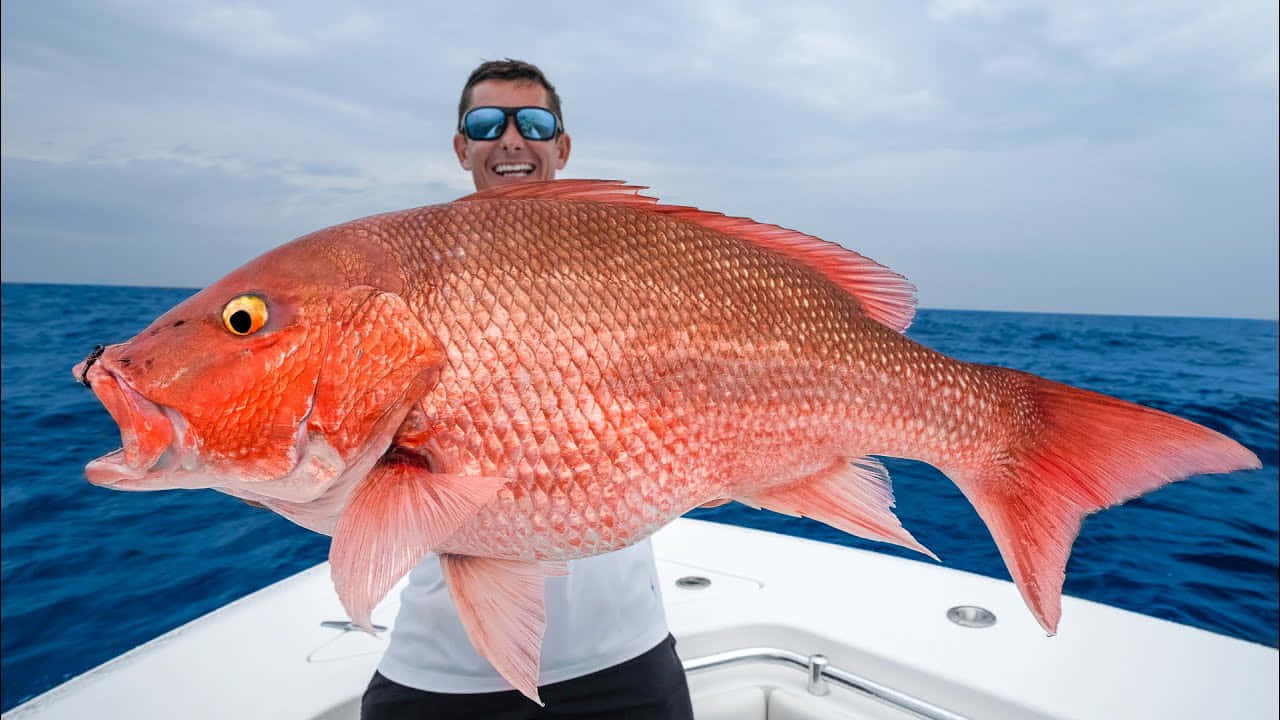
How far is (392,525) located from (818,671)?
205 centimetres

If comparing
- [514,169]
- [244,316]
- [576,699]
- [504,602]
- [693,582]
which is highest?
[514,169]

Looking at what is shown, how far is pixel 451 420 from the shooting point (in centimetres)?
105

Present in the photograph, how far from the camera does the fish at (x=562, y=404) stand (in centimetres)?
100

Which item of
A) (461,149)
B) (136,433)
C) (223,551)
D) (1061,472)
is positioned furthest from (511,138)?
(223,551)

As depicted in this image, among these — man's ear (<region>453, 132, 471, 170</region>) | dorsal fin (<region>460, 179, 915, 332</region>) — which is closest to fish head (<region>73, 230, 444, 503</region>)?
dorsal fin (<region>460, 179, 915, 332</region>)

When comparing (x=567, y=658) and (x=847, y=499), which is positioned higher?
(x=847, y=499)

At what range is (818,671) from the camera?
101 inches

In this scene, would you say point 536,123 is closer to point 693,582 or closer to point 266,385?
point 266,385

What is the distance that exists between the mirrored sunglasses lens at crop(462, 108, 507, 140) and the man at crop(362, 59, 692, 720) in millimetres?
1326

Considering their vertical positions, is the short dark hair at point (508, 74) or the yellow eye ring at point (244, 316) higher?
the short dark hair at point (508, 74)

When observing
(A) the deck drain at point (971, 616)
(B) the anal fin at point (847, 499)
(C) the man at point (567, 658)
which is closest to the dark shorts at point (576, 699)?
(C) the man at point (567, 658)

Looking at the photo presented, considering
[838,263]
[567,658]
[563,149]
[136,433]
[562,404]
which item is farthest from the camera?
[563,149]

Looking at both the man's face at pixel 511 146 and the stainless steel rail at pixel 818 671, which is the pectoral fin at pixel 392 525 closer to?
the man's face at pixel 511 146

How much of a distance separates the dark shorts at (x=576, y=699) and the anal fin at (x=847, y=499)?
2.91ft
